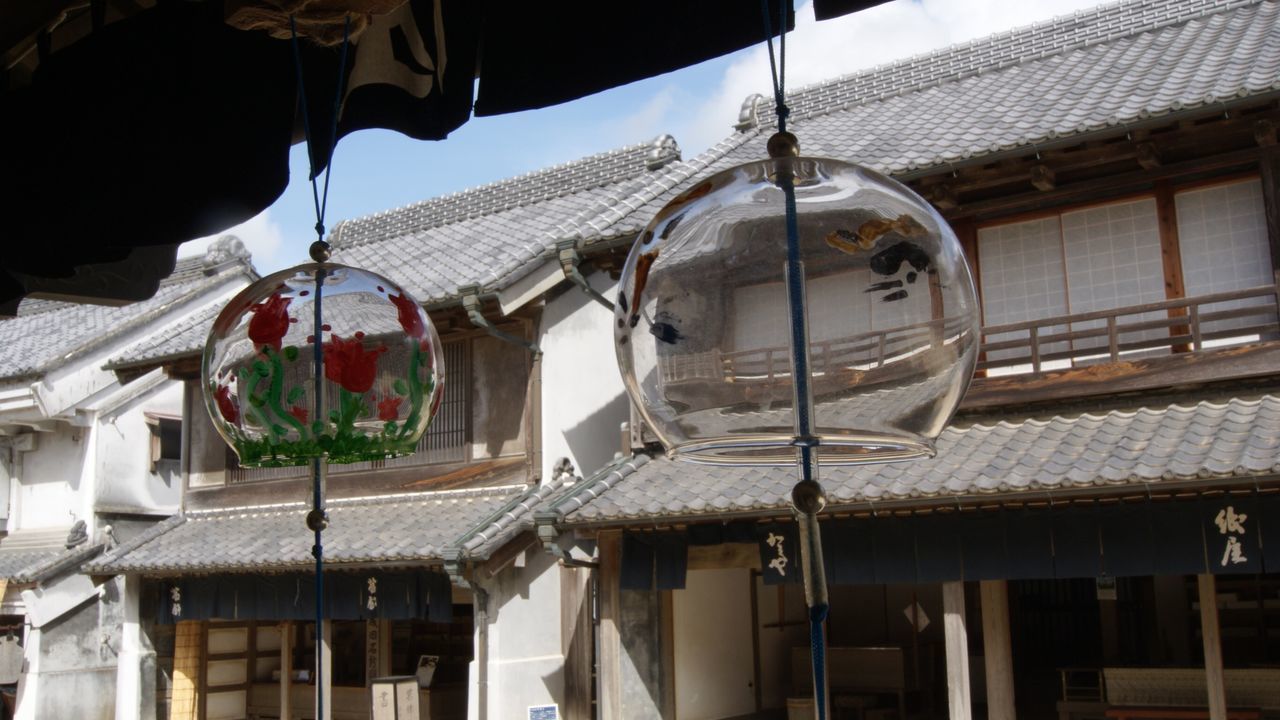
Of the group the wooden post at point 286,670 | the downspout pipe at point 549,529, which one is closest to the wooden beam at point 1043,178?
the downspout pipe at point 549,529

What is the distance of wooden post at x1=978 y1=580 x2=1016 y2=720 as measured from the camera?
34.6 ft

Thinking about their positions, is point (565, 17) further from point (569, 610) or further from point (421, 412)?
point (569, 610)

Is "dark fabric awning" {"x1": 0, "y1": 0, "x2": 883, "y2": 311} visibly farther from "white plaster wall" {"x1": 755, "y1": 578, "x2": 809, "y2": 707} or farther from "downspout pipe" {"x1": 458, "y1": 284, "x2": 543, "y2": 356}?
"white plaster wall" {"x1": 755, "y1": 578, "x2": 809, "y2": 707}

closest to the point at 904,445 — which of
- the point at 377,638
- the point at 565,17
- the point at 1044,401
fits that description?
the point at 565,17

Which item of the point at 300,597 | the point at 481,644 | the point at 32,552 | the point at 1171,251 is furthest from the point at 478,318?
the point at 32,552

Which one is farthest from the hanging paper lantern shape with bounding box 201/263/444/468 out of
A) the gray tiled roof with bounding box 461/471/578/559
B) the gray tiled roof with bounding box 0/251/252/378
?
the gray tiled roof with bounding box 0/251/252/378

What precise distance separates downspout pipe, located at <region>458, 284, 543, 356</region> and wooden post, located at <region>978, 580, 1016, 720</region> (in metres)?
5.79

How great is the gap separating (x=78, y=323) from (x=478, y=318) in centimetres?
1297

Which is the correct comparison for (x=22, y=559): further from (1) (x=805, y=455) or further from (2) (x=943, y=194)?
(1) (x=805, y=455)

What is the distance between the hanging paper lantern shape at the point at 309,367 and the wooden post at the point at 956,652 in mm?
8129

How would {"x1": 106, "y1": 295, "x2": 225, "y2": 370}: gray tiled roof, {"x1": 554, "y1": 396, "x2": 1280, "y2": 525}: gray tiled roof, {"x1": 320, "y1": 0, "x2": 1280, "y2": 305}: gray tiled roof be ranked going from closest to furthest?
1. {"x1": 554, "y1": 396, "x2": 1280, "y2": 525}: gray tiled roof
2. {"x1": 320, "y1": 0, "x2": 1280, "y2": 305}: gray tiled roof
3. {"x1": 106, "y1": 295, "x2": 225, "y2": 370}: gray tiled roof

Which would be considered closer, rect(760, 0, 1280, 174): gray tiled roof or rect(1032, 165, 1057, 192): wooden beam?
rect(760, 0, 1280, 174): gray tiled roof

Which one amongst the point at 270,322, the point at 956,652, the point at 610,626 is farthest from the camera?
the point at 610,626

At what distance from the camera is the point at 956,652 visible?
1043cm
